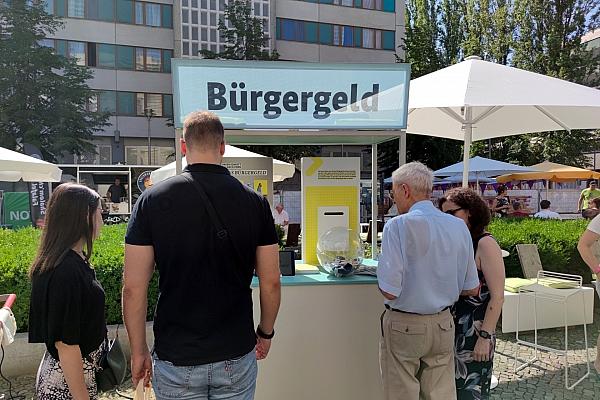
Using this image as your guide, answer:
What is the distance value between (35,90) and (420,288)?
2561cm

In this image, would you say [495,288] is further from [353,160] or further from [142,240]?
[142,240]

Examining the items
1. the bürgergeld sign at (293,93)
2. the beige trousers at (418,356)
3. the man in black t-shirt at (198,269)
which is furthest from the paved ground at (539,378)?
the bürgergeld sign at (293,93)

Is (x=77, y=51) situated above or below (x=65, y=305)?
above

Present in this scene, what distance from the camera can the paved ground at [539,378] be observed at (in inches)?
147

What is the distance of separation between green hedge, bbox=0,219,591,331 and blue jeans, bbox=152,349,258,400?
2696 millimetres

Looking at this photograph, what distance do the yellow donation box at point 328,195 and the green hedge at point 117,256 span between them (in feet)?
6.15

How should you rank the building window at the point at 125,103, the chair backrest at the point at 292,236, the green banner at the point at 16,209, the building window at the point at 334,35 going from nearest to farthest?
the chair backrest at the point at 292,236
the green banner at the point at 16,209
the building window at the point at 125,103
the building window at the point at 334,35

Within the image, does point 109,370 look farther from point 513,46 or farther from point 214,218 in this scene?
point 513,46

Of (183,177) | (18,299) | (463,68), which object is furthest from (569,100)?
(18,299)

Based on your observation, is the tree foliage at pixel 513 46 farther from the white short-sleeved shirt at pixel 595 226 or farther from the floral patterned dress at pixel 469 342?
the floral patterned dress at pixel 469 342

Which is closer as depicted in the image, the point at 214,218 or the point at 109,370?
the point at 214,218

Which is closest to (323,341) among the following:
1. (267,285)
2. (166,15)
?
(267,285)

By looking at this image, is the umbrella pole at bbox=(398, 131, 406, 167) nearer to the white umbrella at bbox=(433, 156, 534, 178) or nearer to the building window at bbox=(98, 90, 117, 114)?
Result: the white umbrella at bbox=(433, 156, 534, 178)

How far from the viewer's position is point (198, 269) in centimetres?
172
